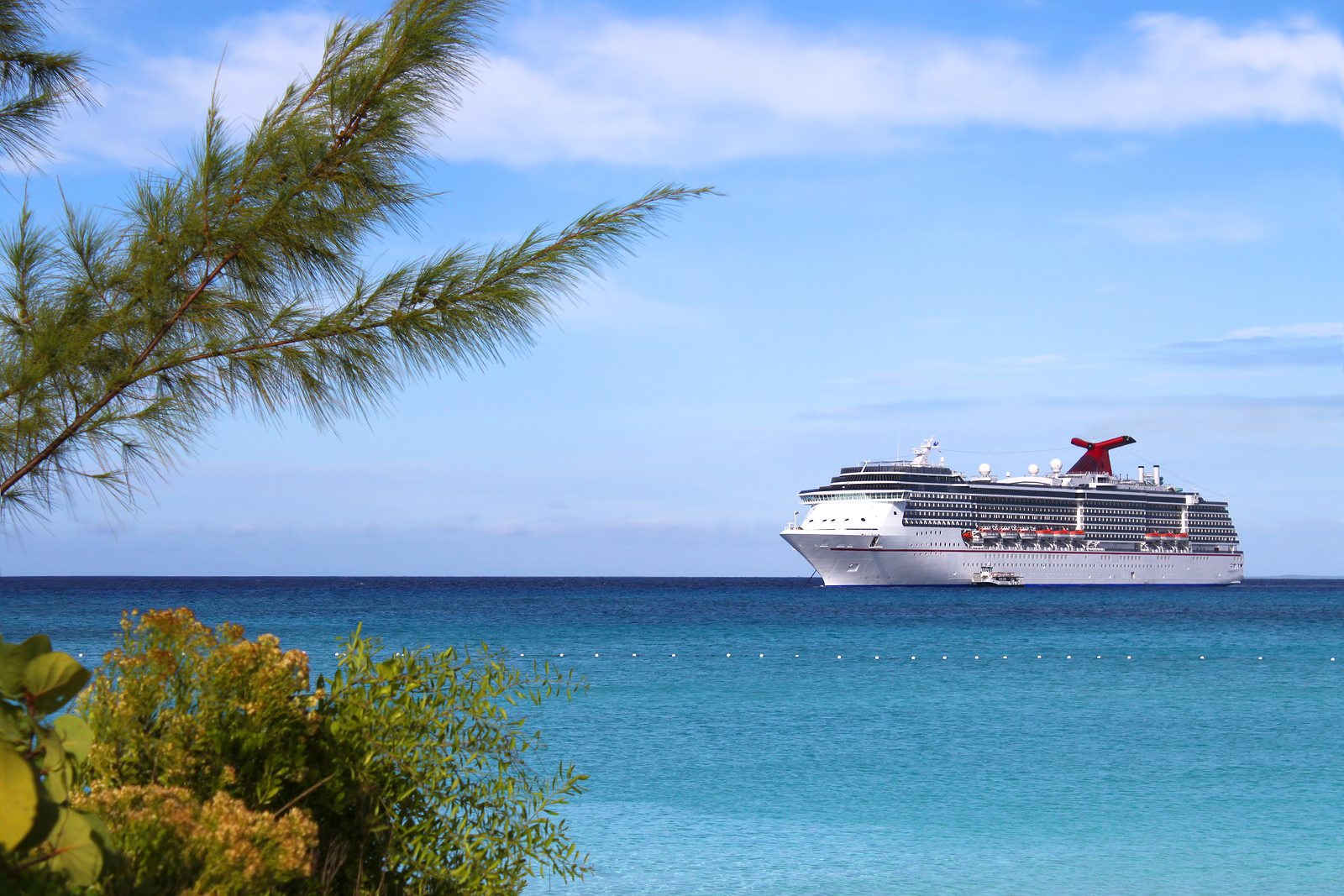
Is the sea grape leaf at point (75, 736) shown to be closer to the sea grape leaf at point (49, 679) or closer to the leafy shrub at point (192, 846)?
the sea grape leaf at point (49, 679)

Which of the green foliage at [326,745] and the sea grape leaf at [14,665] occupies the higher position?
the sea grape leaf at [14,665]

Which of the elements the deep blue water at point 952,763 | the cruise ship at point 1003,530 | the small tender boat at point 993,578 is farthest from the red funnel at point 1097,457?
the deep blue water at point 952,763

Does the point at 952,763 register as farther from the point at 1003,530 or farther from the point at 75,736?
the point at 1003,530

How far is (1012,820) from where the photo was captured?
10.6 meters

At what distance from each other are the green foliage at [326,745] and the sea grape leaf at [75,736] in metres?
1.25

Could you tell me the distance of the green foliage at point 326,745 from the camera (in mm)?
3164

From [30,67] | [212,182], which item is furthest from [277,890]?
[30,67]

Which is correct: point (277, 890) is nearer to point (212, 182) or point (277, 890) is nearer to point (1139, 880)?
point (212, 182)

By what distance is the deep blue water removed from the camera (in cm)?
908

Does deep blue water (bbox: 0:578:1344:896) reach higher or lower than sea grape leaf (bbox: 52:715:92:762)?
lower

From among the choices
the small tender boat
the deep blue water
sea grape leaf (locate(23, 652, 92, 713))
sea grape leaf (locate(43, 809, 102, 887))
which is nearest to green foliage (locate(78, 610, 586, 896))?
sea grape leaf (locate(43, 809, 102, 887))

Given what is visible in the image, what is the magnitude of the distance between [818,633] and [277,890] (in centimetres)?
3307

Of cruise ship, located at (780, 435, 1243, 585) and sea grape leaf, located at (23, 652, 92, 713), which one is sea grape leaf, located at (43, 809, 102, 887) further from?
cruise ship, located at (780, 435, 1243, 585)

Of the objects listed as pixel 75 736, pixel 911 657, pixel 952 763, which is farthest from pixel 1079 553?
pixel 75 736
